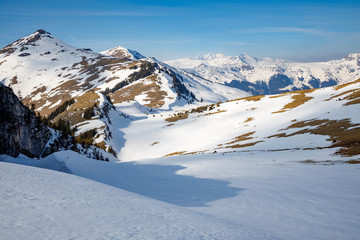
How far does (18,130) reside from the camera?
41688 mm

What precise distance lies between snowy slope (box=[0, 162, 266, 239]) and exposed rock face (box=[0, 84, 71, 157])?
31389 millimetres

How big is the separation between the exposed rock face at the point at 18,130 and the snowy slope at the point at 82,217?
31389 millimetres

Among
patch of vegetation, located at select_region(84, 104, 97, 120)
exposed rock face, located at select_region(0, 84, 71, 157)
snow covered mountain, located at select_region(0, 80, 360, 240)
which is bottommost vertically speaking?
snow covered mountain, located at select_region(0, 80, 360, 240)

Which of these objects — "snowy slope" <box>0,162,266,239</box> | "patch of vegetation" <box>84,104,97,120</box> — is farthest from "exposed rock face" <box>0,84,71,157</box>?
"patch of vegetation" <box>84,104,97,120</box>

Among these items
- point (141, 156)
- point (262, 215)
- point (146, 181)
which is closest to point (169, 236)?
point (262, 215)

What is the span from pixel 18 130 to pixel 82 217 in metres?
43.1

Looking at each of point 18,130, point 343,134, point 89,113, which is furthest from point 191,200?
point 89,113

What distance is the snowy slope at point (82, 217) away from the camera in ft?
20.4

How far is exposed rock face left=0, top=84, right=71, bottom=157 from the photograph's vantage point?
37062mm

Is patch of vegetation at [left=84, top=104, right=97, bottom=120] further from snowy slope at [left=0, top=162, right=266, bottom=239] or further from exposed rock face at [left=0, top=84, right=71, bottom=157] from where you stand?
snowy slope at [left=0, top=162, right=266, bottom=239]

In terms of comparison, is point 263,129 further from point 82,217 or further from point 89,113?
point 89,113

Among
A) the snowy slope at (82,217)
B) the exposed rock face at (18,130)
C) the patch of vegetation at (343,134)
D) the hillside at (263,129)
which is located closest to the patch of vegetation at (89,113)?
the hillside at (263,129)

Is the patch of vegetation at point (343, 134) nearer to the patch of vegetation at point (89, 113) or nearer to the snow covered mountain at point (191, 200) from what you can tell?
the snow covered mountain at point (191, 200)

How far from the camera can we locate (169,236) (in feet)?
22.9
